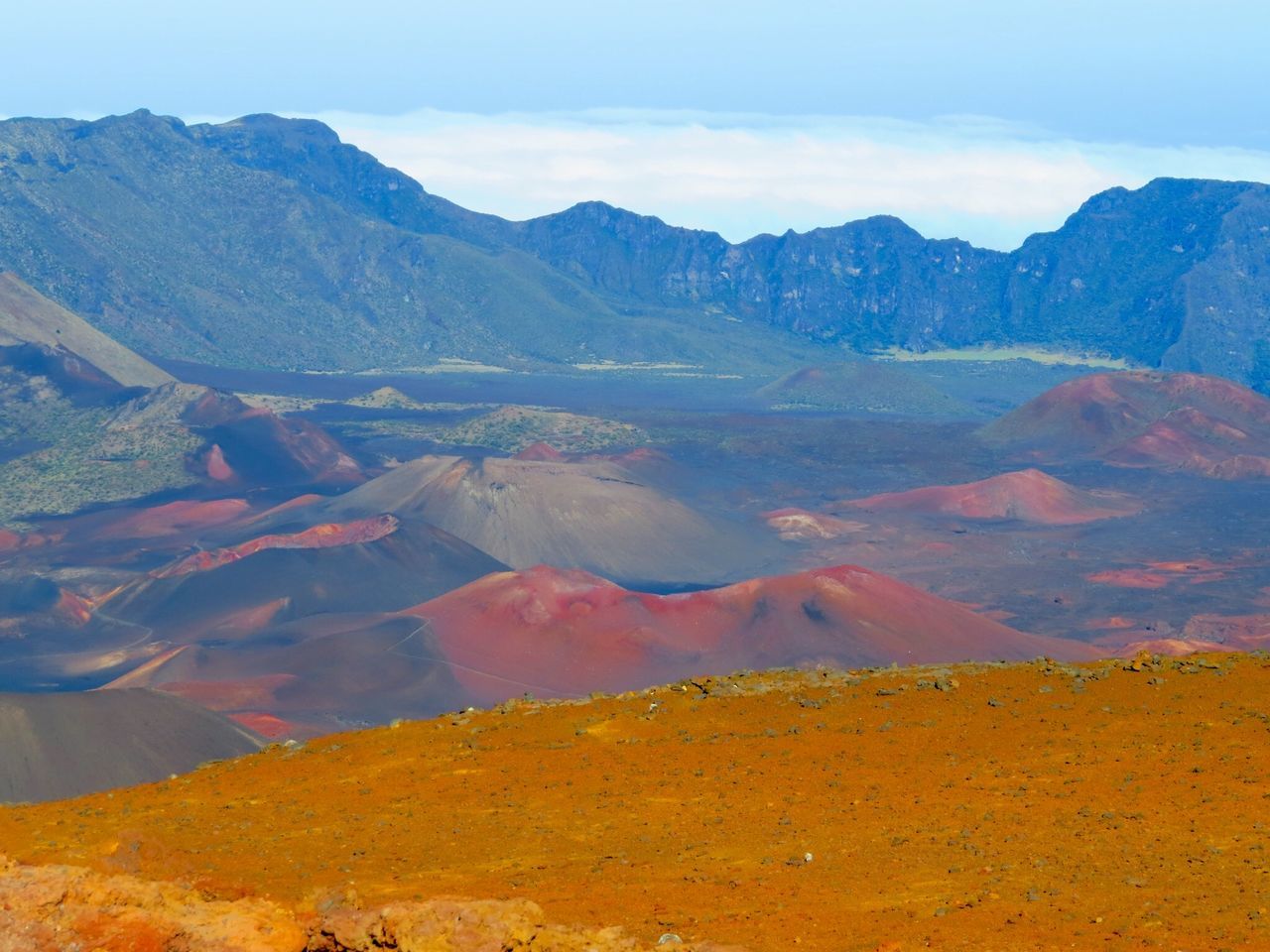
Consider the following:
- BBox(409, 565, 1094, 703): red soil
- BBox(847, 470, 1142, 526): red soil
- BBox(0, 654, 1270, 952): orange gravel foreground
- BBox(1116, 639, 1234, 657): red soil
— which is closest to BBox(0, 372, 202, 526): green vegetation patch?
BBox(409, 565, 1094, 703): red soil

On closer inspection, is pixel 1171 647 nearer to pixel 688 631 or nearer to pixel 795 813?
pixel 688 631

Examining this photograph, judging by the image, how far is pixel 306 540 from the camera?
13175 centimetres

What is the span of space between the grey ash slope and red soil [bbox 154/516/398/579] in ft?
206

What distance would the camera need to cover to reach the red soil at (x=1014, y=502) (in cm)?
17275

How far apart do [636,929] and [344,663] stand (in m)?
74.9

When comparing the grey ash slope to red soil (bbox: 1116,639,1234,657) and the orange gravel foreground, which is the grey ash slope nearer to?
the orange gravel foreground

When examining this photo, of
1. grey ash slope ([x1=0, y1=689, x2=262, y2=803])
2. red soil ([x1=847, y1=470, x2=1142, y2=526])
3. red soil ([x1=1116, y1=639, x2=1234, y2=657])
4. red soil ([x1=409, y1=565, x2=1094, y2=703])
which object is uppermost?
grey ash slope ([x1=0, y1=689, x2=262, y2=803])

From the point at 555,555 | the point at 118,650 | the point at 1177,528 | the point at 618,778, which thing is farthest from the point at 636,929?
the point at 1177,528

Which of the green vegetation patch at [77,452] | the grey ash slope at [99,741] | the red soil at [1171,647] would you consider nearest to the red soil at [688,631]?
the red soil at [1171,647]

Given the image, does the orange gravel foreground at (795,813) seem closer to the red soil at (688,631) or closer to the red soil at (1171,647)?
the red soil at (688,631)

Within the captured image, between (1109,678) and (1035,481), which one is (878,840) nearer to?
(1109,678)

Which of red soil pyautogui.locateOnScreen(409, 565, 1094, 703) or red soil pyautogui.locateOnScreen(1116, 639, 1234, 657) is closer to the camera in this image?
red soil pyautogui.locateOnScreen(409, 565, 1094, 703)

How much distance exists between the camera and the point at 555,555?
5463 inches

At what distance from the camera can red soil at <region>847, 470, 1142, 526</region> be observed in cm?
17275
